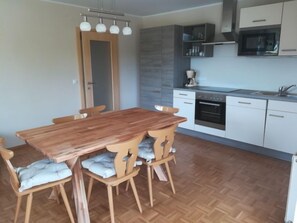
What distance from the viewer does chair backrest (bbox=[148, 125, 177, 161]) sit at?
221 centimetres

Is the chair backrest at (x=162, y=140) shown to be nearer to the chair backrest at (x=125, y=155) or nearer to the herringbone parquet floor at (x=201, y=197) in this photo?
the chair backrest at (x=125, y=155)

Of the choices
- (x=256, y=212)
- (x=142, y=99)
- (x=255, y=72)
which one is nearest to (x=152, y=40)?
(x=142, y=99)

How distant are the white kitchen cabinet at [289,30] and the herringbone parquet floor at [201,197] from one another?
5.34ft

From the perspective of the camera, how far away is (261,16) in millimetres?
3367

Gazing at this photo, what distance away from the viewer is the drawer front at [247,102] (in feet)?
11.1

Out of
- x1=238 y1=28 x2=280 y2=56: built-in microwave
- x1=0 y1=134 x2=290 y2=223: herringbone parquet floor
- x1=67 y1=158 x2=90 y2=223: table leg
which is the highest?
x1=238 y1=28 x2=280 y2=56: built-in microwave

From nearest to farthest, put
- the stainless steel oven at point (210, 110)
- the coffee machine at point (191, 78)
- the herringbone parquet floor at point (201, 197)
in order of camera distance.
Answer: the herringbone parquet floor at point (201, 197), the stainless steel oven at point (210, 110), the coffee machine at point (191, 78)

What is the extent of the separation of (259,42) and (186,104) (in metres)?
1.61

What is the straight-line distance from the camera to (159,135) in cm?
223

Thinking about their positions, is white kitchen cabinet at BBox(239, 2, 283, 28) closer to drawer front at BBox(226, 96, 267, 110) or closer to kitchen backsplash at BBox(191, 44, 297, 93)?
kitchen backsplash at BBox(191, 44, 297, 93)

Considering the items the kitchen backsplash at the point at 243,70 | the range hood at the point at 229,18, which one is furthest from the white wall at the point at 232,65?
the range hood at the point at 229,18

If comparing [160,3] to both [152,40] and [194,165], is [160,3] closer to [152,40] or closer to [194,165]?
[152,40]

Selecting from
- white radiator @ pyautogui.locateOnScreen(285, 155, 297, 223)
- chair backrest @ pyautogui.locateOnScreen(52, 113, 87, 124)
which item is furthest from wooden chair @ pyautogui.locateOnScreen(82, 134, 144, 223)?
white radiator @ pyautogui.locateOnScreen(285, 155, 297, 223)

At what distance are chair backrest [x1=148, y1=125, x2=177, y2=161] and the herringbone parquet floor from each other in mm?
504
